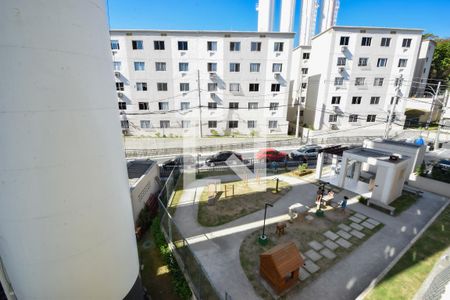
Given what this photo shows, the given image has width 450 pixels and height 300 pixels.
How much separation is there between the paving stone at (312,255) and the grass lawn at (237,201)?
420 cm

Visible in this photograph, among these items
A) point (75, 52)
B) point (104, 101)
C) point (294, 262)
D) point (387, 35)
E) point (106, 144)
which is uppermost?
point (387, 35)

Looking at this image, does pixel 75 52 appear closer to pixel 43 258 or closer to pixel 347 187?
pixel 43 258

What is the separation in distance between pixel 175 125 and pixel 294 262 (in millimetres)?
26808

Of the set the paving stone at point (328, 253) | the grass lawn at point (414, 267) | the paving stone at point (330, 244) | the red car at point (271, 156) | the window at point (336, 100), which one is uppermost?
the window at point (336, 100)

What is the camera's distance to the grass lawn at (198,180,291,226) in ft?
40.9

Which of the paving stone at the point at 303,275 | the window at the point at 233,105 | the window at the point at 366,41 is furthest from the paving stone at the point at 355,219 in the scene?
the window at the point at 366,41

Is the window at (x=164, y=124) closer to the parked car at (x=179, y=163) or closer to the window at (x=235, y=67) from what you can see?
the parked car at (x=179, y=163)

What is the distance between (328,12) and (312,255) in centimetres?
9030

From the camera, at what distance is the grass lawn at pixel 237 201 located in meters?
12.5

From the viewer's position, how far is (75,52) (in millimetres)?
3863

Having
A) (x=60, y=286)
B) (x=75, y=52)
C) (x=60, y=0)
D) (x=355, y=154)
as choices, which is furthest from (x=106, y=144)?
(x=355, y=154)

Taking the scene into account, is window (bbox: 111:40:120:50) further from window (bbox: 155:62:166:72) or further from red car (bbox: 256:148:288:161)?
red car (bbox: 256:148:288:161)

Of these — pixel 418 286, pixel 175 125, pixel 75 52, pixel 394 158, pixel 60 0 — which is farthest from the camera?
pixel 175 125

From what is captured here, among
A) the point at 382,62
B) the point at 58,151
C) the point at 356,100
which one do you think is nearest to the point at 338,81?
the point at 356,100
